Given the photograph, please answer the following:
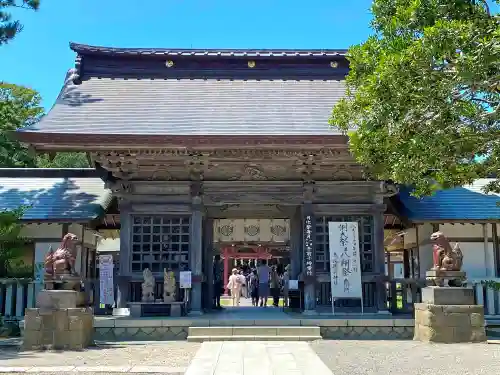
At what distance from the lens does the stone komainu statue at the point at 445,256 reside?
10.0 m

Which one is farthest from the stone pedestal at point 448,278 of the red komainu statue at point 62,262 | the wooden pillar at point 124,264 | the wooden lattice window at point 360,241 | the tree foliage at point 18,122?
the tree foliage at point 18,122

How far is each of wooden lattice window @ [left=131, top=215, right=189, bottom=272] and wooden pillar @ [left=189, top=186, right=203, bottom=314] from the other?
335 mm

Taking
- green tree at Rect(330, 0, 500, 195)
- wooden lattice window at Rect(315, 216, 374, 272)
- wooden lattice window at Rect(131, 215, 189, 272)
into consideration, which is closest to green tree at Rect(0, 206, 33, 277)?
wooden lattice window at Rect(131, 215, 189, 272)

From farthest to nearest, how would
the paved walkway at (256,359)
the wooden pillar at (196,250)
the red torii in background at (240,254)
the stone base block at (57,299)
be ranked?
the red torii in background at (240,254) < the wooden pillar at (196,250) < the stone base block at (57,299) < the paved walkway at (256,359)

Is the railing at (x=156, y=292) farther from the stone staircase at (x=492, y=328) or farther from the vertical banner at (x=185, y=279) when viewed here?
the stone staircase at (x=492, y=328)

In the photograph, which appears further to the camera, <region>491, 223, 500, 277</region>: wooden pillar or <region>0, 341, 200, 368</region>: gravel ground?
<region>491, 223, 500, 277</region>: wooden pillar

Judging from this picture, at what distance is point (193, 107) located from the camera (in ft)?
43.3

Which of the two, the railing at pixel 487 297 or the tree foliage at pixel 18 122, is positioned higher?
the tree foliage at pixel 18 122

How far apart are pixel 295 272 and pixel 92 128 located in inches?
231

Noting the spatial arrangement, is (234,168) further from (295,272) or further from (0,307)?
(0,307)

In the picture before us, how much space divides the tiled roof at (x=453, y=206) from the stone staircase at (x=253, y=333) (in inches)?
182

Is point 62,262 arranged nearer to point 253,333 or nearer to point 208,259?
point 253,333

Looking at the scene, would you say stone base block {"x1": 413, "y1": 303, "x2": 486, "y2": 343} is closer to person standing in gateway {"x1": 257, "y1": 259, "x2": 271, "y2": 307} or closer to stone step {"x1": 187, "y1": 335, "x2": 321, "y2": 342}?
stone step {"x1": 187, "y1": 335, "x2": 321, "y2": 342}

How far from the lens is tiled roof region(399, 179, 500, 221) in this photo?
13.3m
